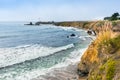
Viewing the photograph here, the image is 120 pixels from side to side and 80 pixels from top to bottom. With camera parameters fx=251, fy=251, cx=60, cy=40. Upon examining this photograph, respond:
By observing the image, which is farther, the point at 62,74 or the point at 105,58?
the point at 62,74

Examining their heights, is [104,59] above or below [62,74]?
above

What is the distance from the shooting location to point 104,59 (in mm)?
15508

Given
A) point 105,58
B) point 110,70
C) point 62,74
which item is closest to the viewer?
point 110,70

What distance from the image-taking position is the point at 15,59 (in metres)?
35.6

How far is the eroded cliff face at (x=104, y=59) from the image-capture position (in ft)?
42.1

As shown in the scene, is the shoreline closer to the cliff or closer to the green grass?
the cliff

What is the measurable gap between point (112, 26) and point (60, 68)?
976 centimetres

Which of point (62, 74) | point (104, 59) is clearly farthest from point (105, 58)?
point (62, 74)

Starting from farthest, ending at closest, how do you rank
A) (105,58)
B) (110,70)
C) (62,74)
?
(62,74)
(105,58)
(110,70)

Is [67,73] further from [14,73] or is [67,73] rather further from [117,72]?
[117,72]

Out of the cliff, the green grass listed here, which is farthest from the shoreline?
the green grass

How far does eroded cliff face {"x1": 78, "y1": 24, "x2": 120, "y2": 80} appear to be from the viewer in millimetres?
12841

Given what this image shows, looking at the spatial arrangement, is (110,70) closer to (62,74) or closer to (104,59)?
(104,59)

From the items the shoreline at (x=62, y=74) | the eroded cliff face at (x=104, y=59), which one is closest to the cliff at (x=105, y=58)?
the eroded cliff face at (x=104, y=59)
